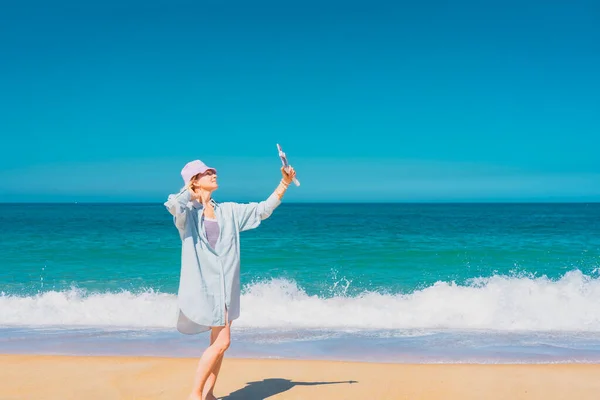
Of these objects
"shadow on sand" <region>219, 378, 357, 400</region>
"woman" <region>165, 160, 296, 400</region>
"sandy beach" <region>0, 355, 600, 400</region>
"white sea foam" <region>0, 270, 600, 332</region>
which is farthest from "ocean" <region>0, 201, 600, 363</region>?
"woman" <region>165, 160, 296, 400</region>

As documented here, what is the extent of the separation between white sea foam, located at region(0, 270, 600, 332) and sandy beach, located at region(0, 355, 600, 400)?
2.79 m

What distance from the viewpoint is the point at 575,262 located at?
19.1m

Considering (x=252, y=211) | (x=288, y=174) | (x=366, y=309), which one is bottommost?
(x=366, y=309)

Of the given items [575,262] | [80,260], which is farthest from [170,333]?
[575,262]

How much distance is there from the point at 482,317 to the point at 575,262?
11.2 meters

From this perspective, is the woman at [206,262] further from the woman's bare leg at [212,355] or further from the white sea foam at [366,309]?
the white sea foam at [366,309]

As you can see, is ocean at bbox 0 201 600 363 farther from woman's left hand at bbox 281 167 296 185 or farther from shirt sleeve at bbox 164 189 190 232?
shirt sleeve at bbox 164 189 190 232

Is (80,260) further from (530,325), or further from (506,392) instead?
(506,392)

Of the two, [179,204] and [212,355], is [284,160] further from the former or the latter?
[212,355]

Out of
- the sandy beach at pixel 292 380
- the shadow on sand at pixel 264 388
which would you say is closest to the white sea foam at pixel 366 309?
the sandy beach at pixel 292 380

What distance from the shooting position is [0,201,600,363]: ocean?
24.1 ft

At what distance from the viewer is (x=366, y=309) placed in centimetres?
1038

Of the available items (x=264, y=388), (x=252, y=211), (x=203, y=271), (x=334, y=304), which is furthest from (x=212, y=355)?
(x=334, y=304)

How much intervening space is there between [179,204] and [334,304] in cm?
838
